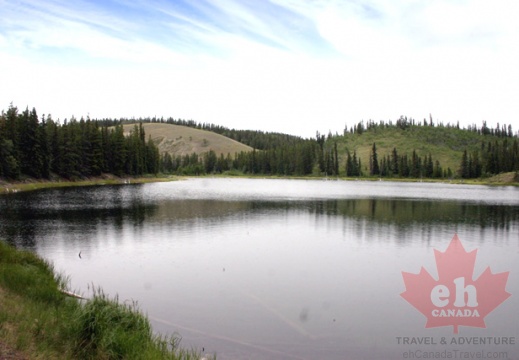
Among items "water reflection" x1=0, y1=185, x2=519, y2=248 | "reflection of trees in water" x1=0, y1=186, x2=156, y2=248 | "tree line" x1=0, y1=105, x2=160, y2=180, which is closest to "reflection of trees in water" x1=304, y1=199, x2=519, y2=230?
"water reflection" x1=0, y1=185, x2=519, y2=248

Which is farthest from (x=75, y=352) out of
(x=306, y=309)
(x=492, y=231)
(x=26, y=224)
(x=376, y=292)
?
(x=492, y=231)

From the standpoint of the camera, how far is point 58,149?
328 ft

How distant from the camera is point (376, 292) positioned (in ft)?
71.2

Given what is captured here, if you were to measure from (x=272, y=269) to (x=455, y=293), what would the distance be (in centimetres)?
1013

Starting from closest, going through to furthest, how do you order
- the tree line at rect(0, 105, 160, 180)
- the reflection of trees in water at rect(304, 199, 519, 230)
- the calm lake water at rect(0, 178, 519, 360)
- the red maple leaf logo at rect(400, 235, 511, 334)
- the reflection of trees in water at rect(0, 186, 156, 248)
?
the calm lake water at rect(0, 178, 519, 360), the red maple leaf logo at rect(400, 235, 511, 334), the reflection of trees in water at rect(0, 186, 156, 248), the reflection of trees in water at rect(304, 199, 519, 230), the tree line at rect(0, 105, 160, 180)

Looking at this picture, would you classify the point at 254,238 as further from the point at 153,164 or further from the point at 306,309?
the point at 153,164

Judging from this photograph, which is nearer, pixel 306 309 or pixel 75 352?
pixel 75 352

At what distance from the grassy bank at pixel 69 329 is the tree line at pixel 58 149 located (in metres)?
74.9

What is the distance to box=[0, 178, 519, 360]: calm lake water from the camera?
52.1 feet

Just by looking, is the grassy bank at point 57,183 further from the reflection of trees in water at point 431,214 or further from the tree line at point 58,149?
the reflection of trees in water at point 431,214

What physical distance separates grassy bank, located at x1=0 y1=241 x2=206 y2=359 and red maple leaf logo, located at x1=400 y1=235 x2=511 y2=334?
11438 mm

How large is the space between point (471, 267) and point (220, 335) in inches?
749

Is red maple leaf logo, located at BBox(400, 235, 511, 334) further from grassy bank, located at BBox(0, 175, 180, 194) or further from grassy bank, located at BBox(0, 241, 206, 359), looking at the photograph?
grassy bank, located at BBox(0, 175, 180, 194)

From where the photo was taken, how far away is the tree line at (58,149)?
8700 cm
